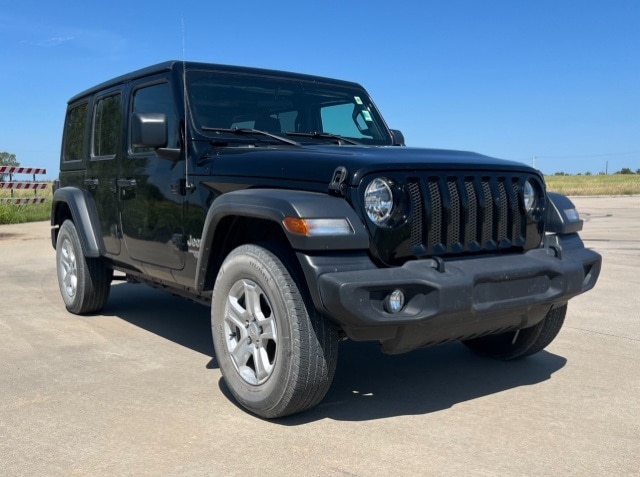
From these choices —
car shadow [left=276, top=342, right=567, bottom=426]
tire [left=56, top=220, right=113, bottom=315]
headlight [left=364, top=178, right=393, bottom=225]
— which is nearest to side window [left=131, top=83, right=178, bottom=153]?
tire [left=56, top=220, right=113, bottom=315]

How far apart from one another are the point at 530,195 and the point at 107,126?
3471 millimetres

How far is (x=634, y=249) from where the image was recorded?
1108 cm

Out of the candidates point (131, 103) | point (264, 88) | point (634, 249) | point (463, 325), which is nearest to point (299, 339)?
point (463, 325)

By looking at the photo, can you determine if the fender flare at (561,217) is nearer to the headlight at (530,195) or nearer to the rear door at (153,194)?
the headlight at (530,195)

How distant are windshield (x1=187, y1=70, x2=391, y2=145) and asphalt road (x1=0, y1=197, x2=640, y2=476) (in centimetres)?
161

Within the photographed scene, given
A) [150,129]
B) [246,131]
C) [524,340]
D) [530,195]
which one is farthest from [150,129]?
[524,340]

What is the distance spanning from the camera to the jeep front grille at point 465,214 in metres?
3.43

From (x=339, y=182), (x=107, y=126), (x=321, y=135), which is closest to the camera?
(x=339, y=182)

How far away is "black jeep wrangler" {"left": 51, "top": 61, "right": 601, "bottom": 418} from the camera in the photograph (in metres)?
3.20

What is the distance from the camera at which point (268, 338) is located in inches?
138

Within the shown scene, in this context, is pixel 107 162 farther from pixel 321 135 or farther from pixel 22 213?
pixel 22 213

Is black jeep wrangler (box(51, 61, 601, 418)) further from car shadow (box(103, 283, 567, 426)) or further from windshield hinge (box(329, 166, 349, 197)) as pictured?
car shadow (box(103, 283, 567, 426))

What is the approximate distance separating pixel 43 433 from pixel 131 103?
2.74 m

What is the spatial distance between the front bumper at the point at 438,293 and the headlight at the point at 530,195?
0.36 meters
